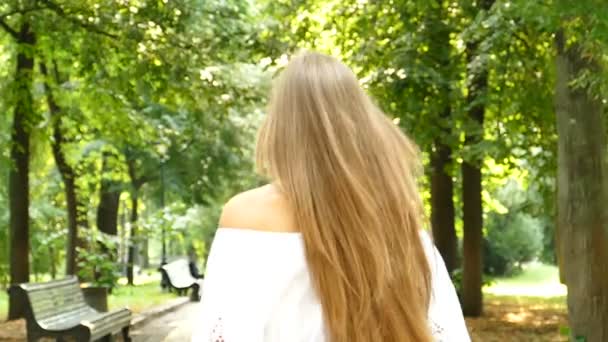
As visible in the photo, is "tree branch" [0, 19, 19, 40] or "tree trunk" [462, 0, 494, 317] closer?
"tree branch" [0, 19, 19, 40]

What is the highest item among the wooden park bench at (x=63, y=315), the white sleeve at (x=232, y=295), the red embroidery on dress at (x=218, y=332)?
the white sleeve at (x=232, y=295)

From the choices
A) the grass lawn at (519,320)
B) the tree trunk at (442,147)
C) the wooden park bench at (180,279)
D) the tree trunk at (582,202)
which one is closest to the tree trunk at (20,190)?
the wooden park bench at (180,279)

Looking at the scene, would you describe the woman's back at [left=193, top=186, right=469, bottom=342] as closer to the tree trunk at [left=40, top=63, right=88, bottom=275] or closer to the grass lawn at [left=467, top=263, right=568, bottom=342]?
the grass lawn at [left=467, top=263, right=568, bottom=342]

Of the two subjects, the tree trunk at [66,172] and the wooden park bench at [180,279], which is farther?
the wooden park bench at [180,279]

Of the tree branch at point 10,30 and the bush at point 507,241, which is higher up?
the tree branch at point 10,30

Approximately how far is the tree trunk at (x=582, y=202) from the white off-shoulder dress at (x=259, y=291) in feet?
26.4

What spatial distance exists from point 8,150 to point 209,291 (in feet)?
53.4

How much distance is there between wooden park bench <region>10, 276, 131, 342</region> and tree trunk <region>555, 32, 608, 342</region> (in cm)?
478

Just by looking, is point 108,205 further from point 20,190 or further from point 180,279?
point 20,190

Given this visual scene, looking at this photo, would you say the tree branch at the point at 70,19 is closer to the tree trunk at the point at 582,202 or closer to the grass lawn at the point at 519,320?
the grass lawn at the point at 519,320

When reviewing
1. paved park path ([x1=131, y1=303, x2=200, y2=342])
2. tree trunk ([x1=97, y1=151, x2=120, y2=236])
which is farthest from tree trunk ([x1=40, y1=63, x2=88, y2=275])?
tree trunk ([x1=97, y1=151, x2=120, y2=236])

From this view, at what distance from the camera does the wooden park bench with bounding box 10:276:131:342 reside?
11016 millimetres

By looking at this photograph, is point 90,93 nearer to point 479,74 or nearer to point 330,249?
point 479,74

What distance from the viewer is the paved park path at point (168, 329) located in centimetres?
1440
